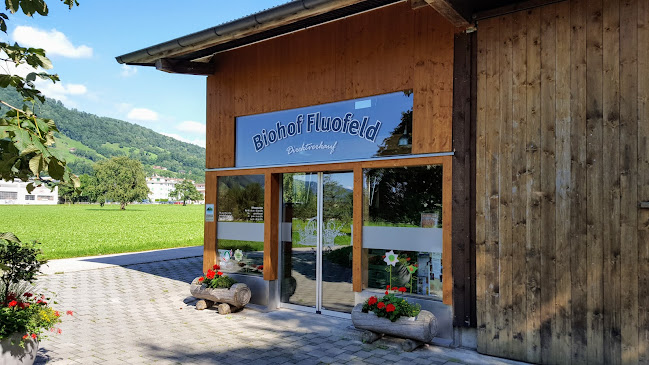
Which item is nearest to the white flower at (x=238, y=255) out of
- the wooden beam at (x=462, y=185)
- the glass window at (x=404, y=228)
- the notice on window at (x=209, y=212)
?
the notice on window at (x=209, y=212)

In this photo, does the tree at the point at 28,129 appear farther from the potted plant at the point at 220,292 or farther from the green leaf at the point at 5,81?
the potted plant at the point at 220,292

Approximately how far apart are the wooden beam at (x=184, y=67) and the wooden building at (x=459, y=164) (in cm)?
6

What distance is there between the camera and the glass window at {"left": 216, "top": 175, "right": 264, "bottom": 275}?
847 cm

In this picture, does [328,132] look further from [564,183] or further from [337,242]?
[564,183]

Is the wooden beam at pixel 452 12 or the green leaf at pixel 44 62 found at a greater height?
the wooden beam at pixel 452 12

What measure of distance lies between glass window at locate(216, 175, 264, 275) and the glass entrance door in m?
0.46

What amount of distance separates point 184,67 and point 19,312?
17.2 feet

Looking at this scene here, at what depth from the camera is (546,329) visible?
533cm

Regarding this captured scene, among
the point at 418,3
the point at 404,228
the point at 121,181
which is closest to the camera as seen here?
the point at 418,3

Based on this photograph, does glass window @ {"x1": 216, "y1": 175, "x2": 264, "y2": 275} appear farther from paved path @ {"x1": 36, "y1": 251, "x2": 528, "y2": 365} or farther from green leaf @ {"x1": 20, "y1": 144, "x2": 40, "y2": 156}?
green leaf @ {"x1": 20, "y1": 144, "x2": 40, "y2": 156}

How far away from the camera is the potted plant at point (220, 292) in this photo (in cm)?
780

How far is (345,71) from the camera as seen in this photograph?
24.1 ft

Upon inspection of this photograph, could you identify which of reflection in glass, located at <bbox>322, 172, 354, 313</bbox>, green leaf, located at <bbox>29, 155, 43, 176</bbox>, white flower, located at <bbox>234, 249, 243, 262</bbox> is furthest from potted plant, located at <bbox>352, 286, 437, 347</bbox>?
green leaf, located at <bbox>29, 155, 43, 176</bbox>

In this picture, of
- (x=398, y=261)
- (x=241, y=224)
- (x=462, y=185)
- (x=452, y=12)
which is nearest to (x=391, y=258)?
(x=398, y=261)
